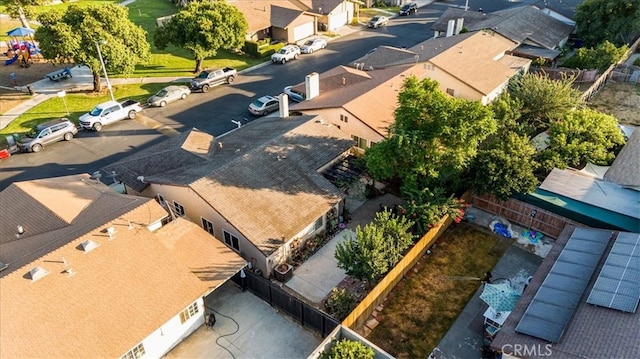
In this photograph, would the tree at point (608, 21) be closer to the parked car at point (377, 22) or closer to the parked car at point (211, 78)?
the parked car at point (377, 22)

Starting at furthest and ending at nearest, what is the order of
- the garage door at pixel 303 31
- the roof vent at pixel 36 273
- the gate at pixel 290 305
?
the garage door at pixel 303 31, the gate at pixel 290 305, the roof vent at pixel 36 273

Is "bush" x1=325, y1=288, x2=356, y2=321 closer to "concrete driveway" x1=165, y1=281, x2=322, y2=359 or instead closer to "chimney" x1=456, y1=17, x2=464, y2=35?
"concrete driveway" x1=165, y1=281, x2=322, y2=359

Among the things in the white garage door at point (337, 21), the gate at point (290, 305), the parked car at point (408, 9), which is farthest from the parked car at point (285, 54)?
the gate at point (290, 305)

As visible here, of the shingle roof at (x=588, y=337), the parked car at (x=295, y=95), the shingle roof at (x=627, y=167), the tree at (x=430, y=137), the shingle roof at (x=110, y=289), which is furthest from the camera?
the parked car at (x=295, y=95)

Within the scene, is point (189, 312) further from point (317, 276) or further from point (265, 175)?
point (265, 175)

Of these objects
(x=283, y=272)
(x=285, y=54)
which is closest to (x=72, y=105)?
(x=285, y=54)

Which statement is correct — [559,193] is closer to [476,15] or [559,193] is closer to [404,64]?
[404,64]

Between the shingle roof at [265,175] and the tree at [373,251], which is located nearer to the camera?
the tree at [373,251]
